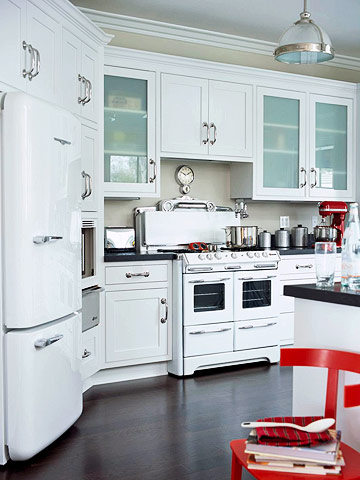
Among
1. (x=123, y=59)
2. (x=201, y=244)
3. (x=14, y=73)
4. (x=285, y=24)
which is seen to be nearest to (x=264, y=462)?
(x=14, y=73)

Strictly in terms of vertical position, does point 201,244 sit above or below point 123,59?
below

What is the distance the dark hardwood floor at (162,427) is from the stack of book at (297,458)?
992mm

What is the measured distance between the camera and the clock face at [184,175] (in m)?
4.79

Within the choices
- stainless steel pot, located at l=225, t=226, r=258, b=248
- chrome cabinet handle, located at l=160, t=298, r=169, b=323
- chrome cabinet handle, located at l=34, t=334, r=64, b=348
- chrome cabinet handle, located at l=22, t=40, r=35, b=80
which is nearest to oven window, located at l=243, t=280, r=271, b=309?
stainless steel pot, located at l=225, t=226, r=258, b=248

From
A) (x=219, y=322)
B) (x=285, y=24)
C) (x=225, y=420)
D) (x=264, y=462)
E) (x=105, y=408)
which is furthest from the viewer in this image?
(x=285, y=24)

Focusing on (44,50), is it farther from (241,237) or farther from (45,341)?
(241,237)

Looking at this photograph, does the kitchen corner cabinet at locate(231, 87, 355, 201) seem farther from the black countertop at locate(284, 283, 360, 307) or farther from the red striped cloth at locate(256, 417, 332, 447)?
the red striped cloth at locate(256, 417, 332, 447)

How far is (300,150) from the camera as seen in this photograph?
5051 millimetres

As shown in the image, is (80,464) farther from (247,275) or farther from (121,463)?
(247,275)

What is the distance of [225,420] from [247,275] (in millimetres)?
1405

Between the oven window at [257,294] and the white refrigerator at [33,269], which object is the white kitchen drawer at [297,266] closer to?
the oven window at [257,294]

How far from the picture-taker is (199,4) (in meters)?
4.27

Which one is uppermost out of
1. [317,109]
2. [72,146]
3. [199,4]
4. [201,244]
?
[199,4]

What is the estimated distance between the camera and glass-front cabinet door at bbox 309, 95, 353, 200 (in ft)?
16.9
